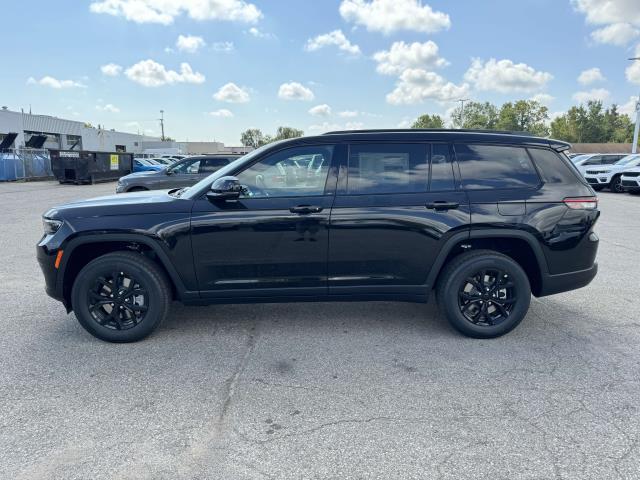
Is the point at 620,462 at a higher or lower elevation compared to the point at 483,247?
lower

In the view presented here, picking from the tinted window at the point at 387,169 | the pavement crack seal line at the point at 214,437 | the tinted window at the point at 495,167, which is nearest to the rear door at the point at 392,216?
the tinted window at the point at 387,169

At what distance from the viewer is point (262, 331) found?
3.88 meters

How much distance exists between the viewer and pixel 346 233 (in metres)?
3.54

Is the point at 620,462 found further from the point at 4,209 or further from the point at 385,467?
the point at 4,209

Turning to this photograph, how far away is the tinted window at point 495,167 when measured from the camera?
12.0 ft

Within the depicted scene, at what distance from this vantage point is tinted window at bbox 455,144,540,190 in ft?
12.0

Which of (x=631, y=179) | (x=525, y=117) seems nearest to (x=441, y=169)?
(x=631, y=179)

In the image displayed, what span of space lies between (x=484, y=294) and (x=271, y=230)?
1942 mm

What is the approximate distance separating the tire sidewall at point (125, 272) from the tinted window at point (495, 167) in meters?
2.83

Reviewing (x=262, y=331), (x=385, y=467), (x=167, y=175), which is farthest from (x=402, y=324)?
(x=167, y=175)

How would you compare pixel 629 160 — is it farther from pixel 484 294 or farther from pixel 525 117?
pixel 525 117

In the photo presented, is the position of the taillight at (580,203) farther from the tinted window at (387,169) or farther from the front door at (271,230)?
the front door at (271,230)

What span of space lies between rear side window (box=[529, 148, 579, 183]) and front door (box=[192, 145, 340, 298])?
70.4 inches

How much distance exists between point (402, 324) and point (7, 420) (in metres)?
3.10
